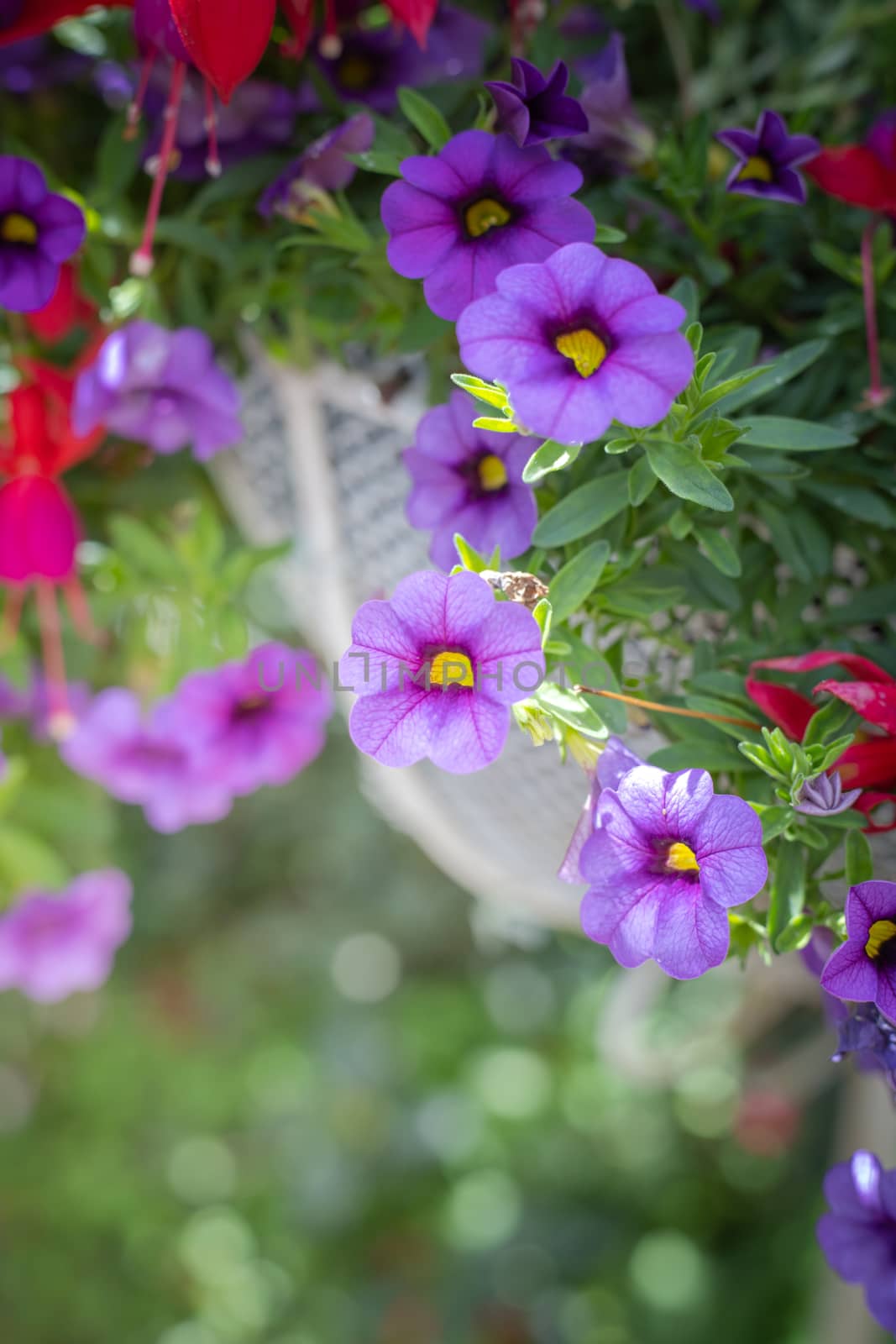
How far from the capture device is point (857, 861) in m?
0.42

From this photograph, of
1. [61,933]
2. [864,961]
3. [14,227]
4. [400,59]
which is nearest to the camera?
[864,961]

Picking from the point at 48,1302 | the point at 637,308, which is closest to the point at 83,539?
the point at 637,308

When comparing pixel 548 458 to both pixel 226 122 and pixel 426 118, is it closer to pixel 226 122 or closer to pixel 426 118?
pixel 426 118

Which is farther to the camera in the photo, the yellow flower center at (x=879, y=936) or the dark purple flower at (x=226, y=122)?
the dark purple flower at (x=226, y=122)

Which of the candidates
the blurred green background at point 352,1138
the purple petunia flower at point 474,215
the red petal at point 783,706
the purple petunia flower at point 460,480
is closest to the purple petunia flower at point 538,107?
the purple petunia flower at point 474,215

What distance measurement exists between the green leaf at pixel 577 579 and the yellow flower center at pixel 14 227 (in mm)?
275

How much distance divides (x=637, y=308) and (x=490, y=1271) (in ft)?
4.49

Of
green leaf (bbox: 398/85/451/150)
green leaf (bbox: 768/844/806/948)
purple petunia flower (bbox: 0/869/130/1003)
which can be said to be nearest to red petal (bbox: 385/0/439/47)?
green leaf (bbox: 398/85/451/150)

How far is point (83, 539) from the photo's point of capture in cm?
74

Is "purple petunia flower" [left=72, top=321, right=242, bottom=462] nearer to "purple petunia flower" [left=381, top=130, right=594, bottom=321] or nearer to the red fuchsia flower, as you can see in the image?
the red fuchsia flower

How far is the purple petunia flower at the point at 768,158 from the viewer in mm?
480

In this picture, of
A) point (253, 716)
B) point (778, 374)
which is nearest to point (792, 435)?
point (778, 374)

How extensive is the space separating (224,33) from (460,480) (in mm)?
194

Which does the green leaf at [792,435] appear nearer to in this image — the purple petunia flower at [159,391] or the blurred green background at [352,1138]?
the purple petunia flower at [159,391]
